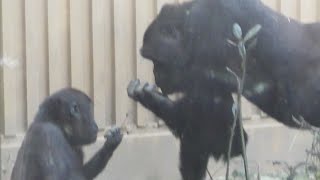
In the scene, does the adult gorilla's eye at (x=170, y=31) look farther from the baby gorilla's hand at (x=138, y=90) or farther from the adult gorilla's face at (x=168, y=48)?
the baby gorilla's hand at (x=138, y=90)

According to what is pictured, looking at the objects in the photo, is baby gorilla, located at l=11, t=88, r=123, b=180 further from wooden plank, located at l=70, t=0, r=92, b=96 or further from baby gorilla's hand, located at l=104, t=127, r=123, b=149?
wooden plank, located at l=70, t=0, r=92, b=96

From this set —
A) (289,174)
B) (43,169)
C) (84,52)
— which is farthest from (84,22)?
(289,174)

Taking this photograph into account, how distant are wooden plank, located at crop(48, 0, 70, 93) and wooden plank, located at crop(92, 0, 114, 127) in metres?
0.12

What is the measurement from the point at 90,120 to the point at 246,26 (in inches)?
33.1

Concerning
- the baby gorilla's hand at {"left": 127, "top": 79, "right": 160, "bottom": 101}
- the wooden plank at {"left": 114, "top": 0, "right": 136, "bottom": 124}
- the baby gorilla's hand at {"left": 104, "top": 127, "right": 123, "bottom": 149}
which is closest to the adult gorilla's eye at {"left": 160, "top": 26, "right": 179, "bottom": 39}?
the wooden plank at {"left": 114, "top": 0, "right": 136, "bottom": 124}

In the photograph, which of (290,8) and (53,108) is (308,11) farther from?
(53,108)

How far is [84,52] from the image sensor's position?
4637 mm

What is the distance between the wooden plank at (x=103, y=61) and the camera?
15.3ft

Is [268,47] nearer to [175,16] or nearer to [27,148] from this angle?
[175,16]

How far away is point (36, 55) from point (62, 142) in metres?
0.49

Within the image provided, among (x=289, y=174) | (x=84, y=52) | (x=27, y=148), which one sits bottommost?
(x=289, y=174)

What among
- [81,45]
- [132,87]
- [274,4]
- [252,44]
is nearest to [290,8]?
[274,4]

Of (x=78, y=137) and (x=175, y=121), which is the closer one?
(x=78, y=137)

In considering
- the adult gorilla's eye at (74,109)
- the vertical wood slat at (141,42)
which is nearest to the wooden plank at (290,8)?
Result: the vertical wood slat at (141,42)
